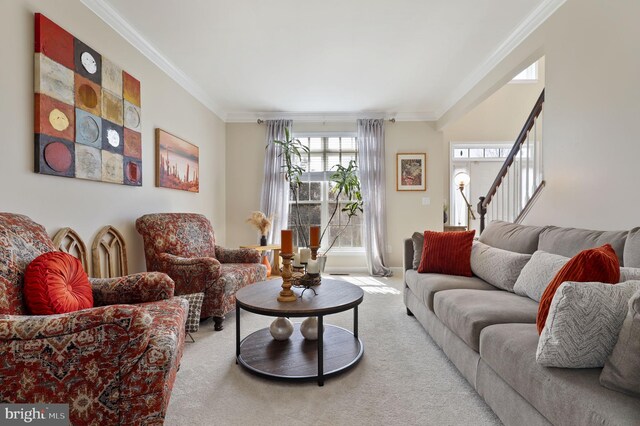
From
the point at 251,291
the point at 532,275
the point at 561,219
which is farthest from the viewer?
the point at 561,219

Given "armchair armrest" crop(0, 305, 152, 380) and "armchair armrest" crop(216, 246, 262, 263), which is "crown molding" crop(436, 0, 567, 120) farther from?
"armchair armrest" crop(0, 305, 152, 380)

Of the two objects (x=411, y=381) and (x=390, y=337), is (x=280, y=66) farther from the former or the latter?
(x=411, y=381)

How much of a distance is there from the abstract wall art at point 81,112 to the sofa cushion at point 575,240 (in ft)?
10.5

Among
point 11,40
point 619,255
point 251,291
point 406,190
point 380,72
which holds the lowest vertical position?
point 251,291

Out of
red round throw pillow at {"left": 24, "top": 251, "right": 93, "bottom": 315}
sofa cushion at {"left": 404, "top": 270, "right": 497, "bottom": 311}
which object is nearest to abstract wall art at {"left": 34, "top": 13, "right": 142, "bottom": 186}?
red round throw pillow at {"left": 24, "top": 251, "right": 93, "bottom": 315}

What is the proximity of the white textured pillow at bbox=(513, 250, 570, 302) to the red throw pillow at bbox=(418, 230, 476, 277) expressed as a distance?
61cm

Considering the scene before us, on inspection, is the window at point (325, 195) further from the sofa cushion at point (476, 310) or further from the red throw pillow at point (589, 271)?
the red throw pillow at point (589, 271)

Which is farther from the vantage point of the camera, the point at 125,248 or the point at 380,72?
the point at 380,72

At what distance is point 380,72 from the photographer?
3711 millimetres

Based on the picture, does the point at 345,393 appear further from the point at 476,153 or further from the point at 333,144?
the point at 476,153

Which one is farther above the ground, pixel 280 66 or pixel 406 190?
pixel 280 66

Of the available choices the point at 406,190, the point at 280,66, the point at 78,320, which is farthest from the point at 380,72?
the point at 78,320

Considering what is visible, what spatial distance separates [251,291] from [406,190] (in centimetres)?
364

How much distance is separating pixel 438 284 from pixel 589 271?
1211mm
